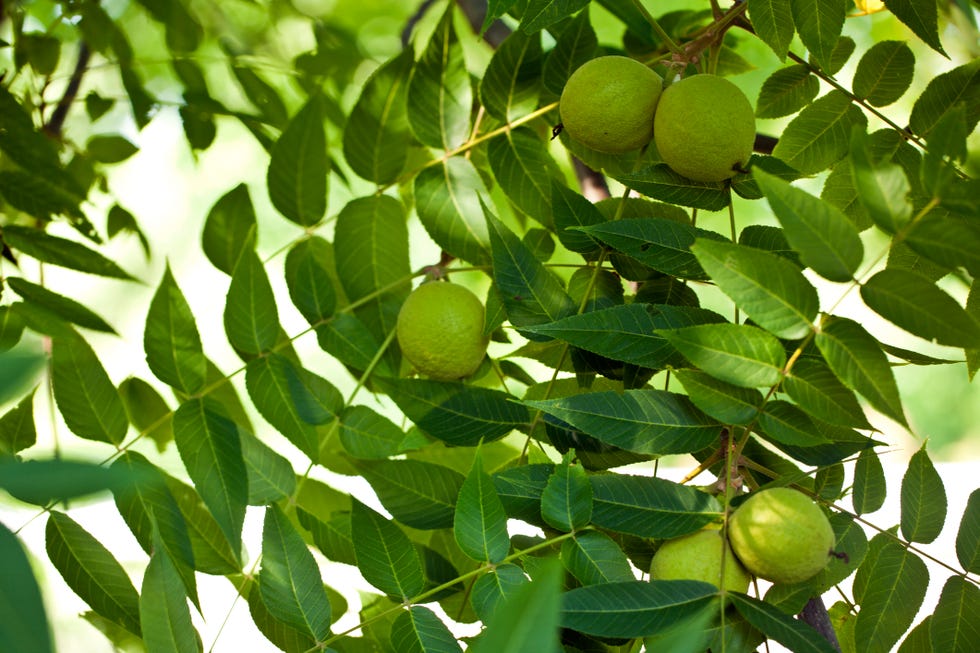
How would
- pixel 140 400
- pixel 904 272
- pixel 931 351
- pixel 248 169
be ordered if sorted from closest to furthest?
pixel 904 272 → pixel 140 400 → pixel 931 351 → pixel 248 169

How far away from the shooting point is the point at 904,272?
0.73 meters

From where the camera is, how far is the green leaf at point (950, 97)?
1.02 metres

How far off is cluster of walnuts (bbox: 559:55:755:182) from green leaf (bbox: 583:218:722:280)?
0.09 meters

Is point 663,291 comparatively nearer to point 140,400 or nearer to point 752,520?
point 752,520

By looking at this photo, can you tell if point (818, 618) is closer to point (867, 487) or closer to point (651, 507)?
point (867, 487)

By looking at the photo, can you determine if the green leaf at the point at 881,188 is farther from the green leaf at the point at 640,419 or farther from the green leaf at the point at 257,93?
the green leaf at the point at 257,93

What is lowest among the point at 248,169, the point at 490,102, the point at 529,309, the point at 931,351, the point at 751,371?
the point at 931,351

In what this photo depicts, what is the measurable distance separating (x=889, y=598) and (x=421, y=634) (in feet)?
1.49

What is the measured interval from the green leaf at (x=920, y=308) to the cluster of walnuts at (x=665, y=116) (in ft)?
0.76

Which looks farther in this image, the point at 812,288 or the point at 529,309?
the point at 529,309

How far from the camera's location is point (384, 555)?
0.86 metres

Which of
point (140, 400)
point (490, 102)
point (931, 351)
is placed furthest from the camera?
point (931, 351)

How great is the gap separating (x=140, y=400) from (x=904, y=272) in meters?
1.03

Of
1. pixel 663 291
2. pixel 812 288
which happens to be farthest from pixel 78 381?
pixel 812 288
